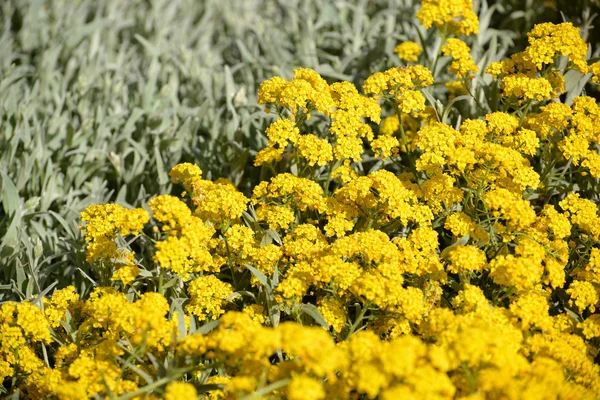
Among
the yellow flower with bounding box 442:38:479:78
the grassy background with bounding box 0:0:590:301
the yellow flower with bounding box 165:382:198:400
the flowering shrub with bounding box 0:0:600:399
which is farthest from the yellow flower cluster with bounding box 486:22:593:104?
the yellow flower with bounding box 165:382:198:400

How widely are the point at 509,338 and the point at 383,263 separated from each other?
581 millimetres

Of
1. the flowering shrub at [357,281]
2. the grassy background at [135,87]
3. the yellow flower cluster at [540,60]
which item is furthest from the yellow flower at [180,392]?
the yellow flower cluster at [540,60]

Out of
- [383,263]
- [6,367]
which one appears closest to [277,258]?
[383,263]

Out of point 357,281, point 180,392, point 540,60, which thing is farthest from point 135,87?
point 180,392

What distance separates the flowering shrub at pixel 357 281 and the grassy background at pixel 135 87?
18.8 inches

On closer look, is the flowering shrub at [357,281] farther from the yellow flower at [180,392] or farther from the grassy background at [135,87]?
the grassy background at [135,87]

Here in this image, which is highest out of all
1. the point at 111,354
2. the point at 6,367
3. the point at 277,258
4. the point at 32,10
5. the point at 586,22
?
the point at 586,22

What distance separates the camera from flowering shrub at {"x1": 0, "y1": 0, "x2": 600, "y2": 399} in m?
2.05

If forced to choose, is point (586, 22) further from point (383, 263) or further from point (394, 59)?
point (383, 263)

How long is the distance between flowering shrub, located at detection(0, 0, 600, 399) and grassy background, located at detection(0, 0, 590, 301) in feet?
1.57

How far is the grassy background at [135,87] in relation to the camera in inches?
146

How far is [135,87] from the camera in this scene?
215 inches

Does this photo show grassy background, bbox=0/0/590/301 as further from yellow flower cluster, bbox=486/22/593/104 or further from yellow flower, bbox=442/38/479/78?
yellow flower cluster, bbox=486/22/593/104

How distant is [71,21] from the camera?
575 cm
